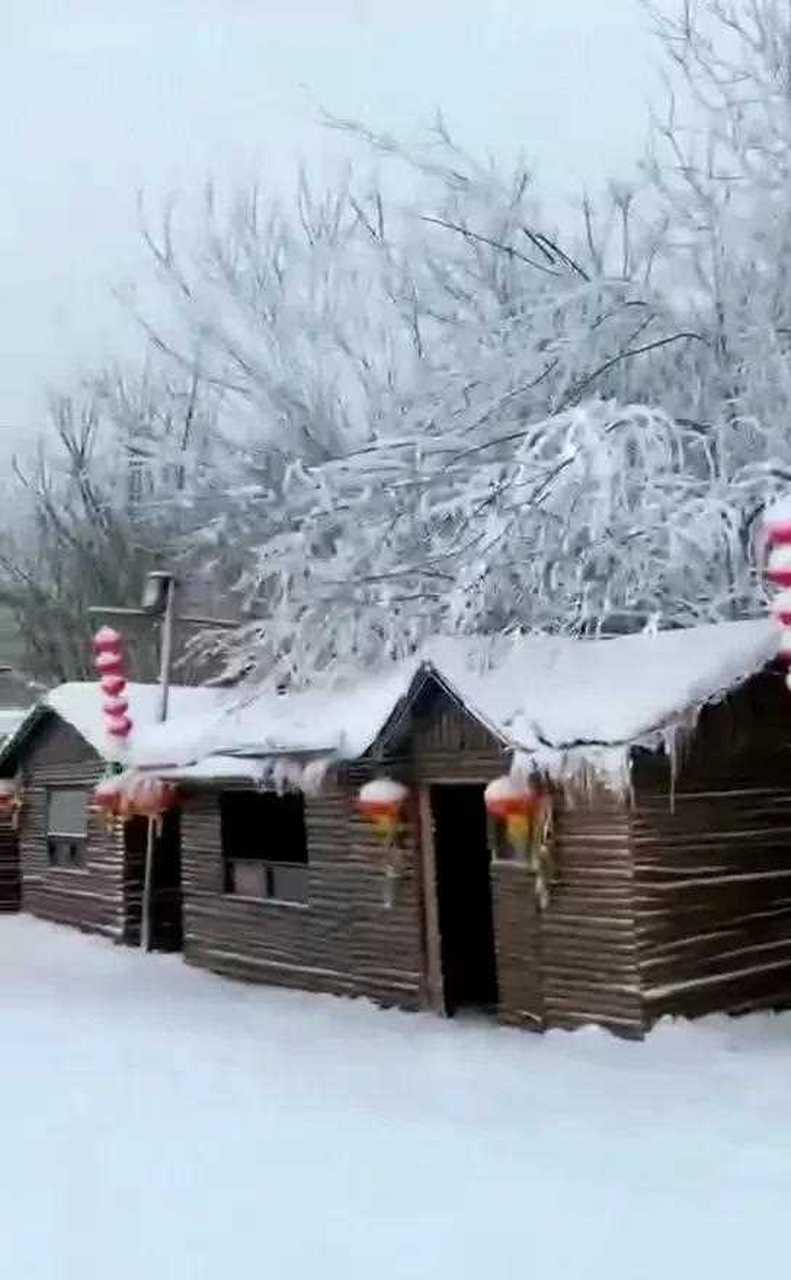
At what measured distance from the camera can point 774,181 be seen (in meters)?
14.4

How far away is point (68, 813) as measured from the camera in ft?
73.4

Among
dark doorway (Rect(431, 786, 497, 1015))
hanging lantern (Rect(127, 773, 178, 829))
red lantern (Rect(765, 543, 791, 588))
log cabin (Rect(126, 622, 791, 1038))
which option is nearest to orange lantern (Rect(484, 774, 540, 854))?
log cabin (Rect(126, 622, 791, 1038))

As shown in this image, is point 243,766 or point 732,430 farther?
point 243,766

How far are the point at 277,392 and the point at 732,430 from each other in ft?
29.1

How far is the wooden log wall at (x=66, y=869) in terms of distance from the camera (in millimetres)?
20828

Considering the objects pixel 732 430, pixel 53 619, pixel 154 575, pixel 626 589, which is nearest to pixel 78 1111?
pixel 626 589

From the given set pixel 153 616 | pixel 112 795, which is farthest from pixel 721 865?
pixel 153 616

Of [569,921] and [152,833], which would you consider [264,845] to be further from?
[569,921]

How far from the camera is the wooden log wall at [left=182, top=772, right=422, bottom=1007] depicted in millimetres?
13898

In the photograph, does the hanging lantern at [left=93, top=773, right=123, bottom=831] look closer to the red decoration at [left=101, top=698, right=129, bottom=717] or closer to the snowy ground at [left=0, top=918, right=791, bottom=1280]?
the red decoration at [left=101, top=698, right=129, bottom=717]

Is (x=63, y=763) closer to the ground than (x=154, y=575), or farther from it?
closer to the ground

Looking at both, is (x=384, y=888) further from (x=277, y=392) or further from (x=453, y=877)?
(x=277, y=392)

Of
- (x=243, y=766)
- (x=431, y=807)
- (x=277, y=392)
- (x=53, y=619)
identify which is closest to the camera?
(x=431, y=807)

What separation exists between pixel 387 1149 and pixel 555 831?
3829 mm
